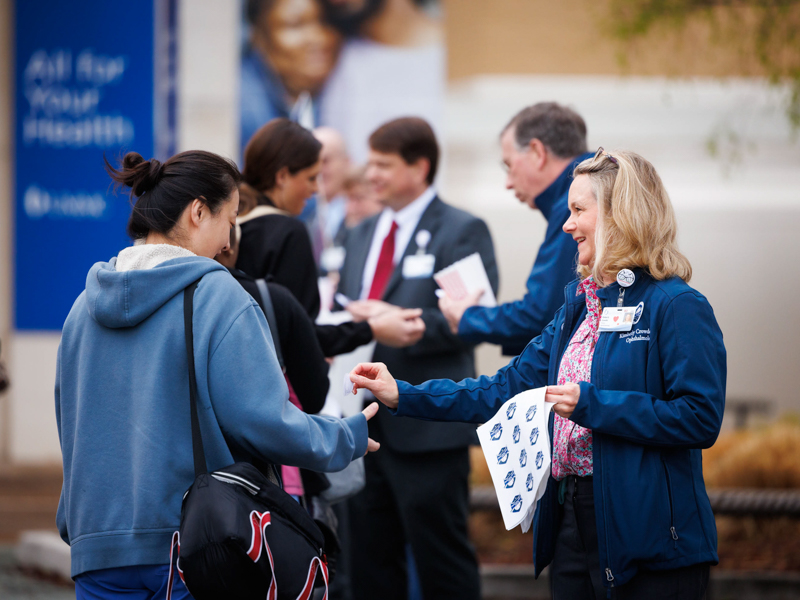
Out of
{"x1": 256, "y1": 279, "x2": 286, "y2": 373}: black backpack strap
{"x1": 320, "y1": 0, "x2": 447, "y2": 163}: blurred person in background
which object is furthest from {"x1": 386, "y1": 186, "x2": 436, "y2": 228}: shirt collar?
{"x1": 320, "y1": 0, "x2": 447, "y2": 163}: blurred person in background

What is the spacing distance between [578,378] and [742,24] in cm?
439

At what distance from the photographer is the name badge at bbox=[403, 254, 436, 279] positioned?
168 inches

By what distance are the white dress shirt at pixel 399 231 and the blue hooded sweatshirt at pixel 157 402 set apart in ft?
7.12

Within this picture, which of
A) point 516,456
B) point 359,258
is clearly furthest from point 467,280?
point 516,456

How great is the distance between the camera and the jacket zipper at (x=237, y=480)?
7.09 ft

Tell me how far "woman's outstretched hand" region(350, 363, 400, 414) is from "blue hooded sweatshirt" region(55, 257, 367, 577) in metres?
0.49

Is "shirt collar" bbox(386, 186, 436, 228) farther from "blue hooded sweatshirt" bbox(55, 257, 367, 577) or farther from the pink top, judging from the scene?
"blue hooded sweatshirt" bbox(55, 257, 367, 577)

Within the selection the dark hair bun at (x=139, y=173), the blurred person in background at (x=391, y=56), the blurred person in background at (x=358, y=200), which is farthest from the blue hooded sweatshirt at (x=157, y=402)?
the blurred person in background at (x=391, y=56)

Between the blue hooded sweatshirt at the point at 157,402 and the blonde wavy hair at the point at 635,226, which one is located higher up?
the blonde wavy hair at the point at 635,226

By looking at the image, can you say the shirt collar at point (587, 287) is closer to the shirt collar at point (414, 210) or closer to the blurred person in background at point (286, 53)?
the shirt collar at point (414, 210)

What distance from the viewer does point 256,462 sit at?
2.40 meters

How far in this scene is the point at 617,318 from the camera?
8.11 ft

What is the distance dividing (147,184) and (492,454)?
3.82 ft

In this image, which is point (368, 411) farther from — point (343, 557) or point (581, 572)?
point (343, 557)
